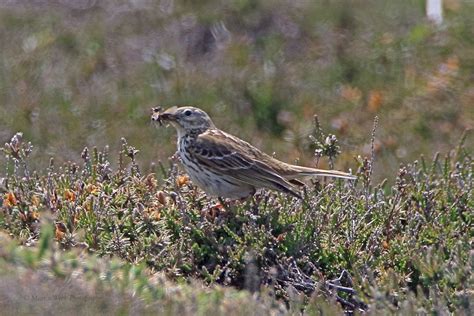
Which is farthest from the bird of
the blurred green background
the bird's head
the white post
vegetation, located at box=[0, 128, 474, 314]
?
the white post

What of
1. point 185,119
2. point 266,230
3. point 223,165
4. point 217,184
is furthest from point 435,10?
point 266,230

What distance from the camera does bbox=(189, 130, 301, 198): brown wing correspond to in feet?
28.2

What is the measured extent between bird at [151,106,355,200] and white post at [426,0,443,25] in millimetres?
5756

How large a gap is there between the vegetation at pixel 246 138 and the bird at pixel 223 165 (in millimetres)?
123

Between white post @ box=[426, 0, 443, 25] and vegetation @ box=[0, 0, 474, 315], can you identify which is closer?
vegetation @ box=[0, 0, 474, 315]

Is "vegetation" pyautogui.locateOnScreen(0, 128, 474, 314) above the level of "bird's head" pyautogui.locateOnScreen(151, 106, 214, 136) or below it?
below

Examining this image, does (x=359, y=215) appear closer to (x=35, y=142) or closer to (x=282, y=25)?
(x=35, y=142)

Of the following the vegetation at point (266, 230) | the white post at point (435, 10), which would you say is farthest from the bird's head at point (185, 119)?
the white post at point (435, 10)

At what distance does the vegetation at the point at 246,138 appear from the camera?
638cm

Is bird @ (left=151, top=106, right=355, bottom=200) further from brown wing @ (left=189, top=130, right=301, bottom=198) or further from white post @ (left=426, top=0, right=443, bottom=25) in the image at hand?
white post @ (left=426, top=0, right=443, bottom=25)

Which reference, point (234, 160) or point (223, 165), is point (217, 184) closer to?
point (223, 165)

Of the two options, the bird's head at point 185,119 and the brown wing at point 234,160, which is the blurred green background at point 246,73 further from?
the brown wing at point 234,160

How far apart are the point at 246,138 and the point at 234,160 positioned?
3.60 metres

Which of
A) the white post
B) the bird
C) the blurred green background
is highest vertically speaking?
the white post
